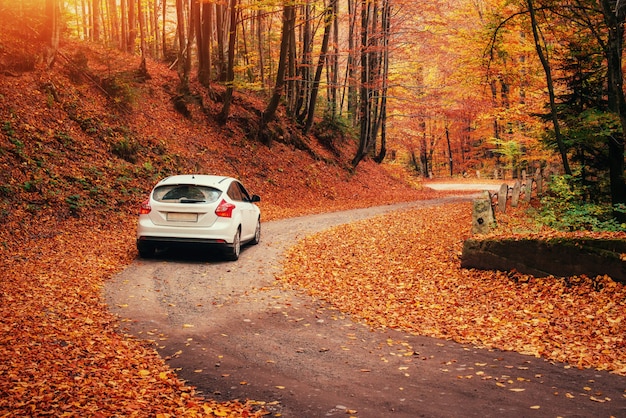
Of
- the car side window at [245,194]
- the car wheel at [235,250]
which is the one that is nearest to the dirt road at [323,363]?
the car wheel at [235,250]

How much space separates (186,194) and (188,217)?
53cm

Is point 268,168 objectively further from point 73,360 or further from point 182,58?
point 73,360

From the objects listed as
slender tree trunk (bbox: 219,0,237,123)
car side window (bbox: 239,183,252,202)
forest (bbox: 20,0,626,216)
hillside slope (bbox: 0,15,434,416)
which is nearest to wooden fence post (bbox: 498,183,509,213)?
forest (bbox: 20,0,626,216)

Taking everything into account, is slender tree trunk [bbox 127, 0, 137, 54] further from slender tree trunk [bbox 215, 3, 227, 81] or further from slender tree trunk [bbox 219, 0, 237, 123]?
slender tree trunk [bbox 219, 0, 237, 123]

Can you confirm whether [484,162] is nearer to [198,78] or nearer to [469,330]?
[198,78]

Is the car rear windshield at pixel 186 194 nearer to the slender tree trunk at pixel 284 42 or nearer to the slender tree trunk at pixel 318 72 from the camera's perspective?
the slender tree trunk at pixel 284 42

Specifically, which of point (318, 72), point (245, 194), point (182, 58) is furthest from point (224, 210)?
point (318, 72)

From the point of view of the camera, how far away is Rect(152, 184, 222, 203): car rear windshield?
10.1 m

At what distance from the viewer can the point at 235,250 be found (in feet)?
34.4

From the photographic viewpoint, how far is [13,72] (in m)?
15.5

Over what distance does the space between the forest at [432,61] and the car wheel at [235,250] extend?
801cm

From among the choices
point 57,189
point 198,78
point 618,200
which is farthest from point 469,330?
point 198,78

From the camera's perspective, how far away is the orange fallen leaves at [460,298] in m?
6.56

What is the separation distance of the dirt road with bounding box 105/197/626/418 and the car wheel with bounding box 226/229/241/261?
63.8 inches
